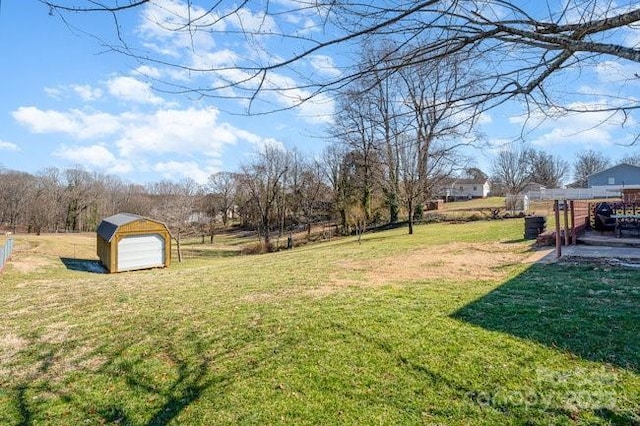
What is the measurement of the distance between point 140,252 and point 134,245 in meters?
0.50

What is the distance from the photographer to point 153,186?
61625mm

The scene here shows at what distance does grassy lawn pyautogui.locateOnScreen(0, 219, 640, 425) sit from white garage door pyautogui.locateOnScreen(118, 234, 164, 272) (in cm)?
1177

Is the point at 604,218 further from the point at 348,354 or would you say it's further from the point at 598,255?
the point at 348,354

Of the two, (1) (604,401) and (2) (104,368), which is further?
(2) (104,368)

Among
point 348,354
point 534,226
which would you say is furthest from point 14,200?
point 348,354

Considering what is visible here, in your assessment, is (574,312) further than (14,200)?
No

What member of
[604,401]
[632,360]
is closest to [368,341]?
[604,401]

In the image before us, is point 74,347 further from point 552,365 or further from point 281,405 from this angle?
point 552,365

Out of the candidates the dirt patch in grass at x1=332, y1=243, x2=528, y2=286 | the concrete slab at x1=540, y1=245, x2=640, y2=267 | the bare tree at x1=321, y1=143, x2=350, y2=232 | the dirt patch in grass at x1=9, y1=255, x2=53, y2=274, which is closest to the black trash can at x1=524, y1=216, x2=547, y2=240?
the dirt patch in grass at x1=332, y1=243, x2=528, y2=286

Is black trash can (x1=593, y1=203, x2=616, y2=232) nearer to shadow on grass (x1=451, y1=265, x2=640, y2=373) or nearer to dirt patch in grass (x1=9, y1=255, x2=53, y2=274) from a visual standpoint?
shadow on grass (x1=451, y1=265, x2=640, y2=373)

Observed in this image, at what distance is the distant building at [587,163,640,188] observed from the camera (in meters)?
38.8

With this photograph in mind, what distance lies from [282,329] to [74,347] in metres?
2.90

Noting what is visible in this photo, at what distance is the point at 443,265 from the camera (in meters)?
9.27

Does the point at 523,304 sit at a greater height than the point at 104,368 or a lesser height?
greater
